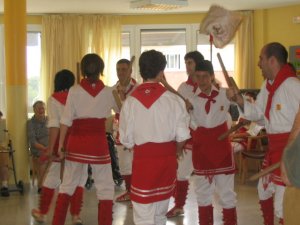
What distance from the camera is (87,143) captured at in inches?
160

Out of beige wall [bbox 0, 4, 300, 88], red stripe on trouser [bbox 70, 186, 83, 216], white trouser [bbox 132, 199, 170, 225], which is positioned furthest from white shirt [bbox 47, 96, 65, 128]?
beige wall [bbox 0, 4, 300, 88]

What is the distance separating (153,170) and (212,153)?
2.96 ft

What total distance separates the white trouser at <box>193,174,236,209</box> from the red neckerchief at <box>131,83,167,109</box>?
3.58 ft

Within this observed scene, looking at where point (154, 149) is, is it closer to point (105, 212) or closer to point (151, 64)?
point (151, 64)

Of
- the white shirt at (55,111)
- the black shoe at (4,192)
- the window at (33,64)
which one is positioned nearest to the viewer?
the white shirt at (55,111)

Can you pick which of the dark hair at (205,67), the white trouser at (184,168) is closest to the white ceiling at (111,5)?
the white trouser at (184,168)

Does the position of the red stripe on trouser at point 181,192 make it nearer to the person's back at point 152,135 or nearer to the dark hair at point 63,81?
the dark hair at point 63,81

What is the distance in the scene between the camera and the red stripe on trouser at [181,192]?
16.3 feet

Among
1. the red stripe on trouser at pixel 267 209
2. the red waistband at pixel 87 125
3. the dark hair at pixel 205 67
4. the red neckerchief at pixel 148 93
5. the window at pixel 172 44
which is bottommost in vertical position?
the red stripe on trouser at pixel 267 209

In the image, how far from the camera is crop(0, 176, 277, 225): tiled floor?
4920 mm

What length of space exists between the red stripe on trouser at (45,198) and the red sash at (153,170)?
169 centimetres

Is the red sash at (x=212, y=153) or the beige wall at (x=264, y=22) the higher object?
the beige wall at (x=264, y=22)

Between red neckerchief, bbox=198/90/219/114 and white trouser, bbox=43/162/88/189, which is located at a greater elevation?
red neckerchief, bbox=198/90/219/114

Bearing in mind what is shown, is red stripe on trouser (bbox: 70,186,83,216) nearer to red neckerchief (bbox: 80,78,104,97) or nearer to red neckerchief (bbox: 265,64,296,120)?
red neckerchief (bbox: 80,78,104,97)
